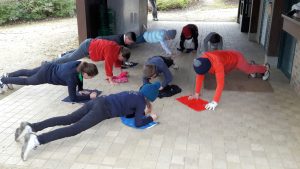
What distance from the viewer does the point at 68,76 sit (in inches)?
177

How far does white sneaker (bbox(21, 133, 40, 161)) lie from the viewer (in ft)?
10.8

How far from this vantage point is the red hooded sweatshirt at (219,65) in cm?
446

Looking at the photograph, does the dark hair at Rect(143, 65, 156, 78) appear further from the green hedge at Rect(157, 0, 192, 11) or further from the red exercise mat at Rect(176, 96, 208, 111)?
the green hedge at Rect(157, 0, 192, 11)

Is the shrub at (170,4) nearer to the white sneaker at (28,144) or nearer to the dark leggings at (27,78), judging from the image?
the dark leggings at (27,78)

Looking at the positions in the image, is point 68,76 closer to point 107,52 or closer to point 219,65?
point 107,52

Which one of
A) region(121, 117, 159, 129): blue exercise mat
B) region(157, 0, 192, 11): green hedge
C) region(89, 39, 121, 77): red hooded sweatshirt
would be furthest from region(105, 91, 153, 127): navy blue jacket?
region(157, 0, 192, 11): green hedge

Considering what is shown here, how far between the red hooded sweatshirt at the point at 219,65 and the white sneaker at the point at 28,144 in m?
2.41

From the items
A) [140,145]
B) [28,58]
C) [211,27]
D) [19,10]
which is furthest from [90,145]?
[19,10]

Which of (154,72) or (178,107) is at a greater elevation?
(154,72)

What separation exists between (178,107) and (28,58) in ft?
15.5

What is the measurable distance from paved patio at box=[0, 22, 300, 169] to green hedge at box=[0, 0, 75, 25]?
9.98 meters

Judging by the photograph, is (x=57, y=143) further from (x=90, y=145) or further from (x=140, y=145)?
(x=140, y=145)

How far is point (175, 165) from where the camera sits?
10.6ft

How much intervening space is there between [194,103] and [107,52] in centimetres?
176
